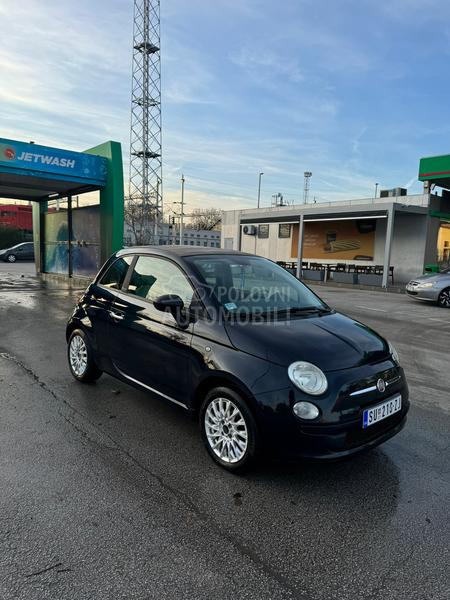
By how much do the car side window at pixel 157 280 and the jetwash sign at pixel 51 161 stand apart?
11.8m

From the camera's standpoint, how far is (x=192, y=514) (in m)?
2.74

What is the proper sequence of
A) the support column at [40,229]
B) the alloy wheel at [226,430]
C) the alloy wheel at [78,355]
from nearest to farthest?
the alloy wheel at [226,430], the alloy wheel at [78,355], the support column at [40,229]

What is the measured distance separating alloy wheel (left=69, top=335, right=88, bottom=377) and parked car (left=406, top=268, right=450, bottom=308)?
473 inches

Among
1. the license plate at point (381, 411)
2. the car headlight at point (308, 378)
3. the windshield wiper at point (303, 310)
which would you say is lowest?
the license plate at point (381, 411)

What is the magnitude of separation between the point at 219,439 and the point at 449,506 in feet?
5.38

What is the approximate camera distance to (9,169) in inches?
550

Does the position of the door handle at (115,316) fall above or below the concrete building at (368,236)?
below

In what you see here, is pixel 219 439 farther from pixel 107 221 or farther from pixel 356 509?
pixel 107 221

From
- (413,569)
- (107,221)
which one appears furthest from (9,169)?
(413,569)

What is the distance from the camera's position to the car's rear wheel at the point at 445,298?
13672 mm

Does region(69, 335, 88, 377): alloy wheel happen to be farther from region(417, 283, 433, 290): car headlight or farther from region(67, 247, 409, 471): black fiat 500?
region(417, 283, 433, 290): car headlight

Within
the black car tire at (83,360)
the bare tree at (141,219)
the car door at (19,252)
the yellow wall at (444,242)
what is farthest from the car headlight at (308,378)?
the bare tree at (141,219)

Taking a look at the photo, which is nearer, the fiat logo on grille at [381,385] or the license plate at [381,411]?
the license plate at [381,411]

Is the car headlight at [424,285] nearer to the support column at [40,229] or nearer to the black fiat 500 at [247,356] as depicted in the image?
the black fiat 500 at [247,356]
